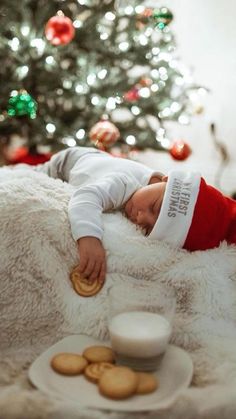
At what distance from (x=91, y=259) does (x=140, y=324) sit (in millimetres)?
219

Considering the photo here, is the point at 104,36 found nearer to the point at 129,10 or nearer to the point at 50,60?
the point at 129,10

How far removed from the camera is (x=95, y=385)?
908 millimetres

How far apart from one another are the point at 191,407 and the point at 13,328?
42 cm

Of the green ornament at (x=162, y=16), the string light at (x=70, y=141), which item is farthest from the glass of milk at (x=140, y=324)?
the green ornament at (x=162, y=16)

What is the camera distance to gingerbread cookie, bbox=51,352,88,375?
94 cm

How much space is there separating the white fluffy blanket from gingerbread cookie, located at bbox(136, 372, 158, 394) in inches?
3.8

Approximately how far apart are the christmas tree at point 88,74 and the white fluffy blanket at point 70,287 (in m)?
1.10

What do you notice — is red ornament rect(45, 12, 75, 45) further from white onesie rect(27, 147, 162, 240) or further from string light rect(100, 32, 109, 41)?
white onesie rect(27, 147, 162, 240)

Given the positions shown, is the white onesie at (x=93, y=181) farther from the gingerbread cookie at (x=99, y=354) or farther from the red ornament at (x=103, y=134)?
the red ornament at (x=103, y=134)

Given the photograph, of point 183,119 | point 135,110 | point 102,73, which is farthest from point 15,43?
point 183,119

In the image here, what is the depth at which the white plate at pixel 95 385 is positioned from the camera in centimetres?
85

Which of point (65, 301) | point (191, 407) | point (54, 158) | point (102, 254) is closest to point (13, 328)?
point (65, 301)

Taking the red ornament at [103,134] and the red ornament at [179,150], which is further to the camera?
the red ornament at [179,150]

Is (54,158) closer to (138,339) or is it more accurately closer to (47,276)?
(47,276)
